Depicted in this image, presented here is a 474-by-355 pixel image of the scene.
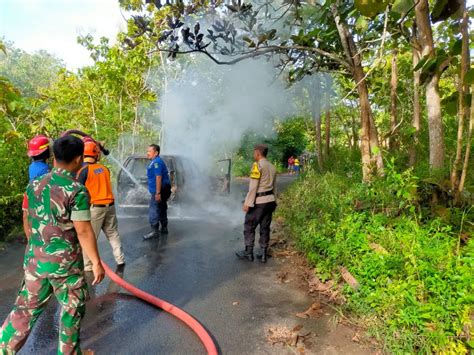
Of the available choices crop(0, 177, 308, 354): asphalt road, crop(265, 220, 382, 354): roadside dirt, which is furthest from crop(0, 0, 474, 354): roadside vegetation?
crop(0, 177, 308, 354): asphalt road

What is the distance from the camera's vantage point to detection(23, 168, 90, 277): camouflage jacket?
8.68ft

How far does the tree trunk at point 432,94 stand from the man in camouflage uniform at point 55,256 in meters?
4.17

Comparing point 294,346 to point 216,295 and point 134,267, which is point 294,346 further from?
point 134,267

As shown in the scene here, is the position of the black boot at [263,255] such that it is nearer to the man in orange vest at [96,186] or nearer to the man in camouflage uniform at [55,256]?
the man in orange vest at [96,186]

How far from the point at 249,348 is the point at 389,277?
151cm

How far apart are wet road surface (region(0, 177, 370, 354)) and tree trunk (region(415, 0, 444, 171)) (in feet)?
8.42

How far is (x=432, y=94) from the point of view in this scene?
4.92 m

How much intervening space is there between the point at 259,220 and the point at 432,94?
298cm

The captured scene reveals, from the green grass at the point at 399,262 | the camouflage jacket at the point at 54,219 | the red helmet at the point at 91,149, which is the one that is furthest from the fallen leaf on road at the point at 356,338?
the red helmet at the point at 91,149

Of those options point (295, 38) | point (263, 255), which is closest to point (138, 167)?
point (263, 255)

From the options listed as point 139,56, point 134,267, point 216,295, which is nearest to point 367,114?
point 216,295

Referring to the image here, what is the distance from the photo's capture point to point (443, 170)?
5023 mm

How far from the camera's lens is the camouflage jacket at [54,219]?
265 centimetres

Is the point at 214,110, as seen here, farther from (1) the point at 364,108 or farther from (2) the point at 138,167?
(1) the point at 364,108
